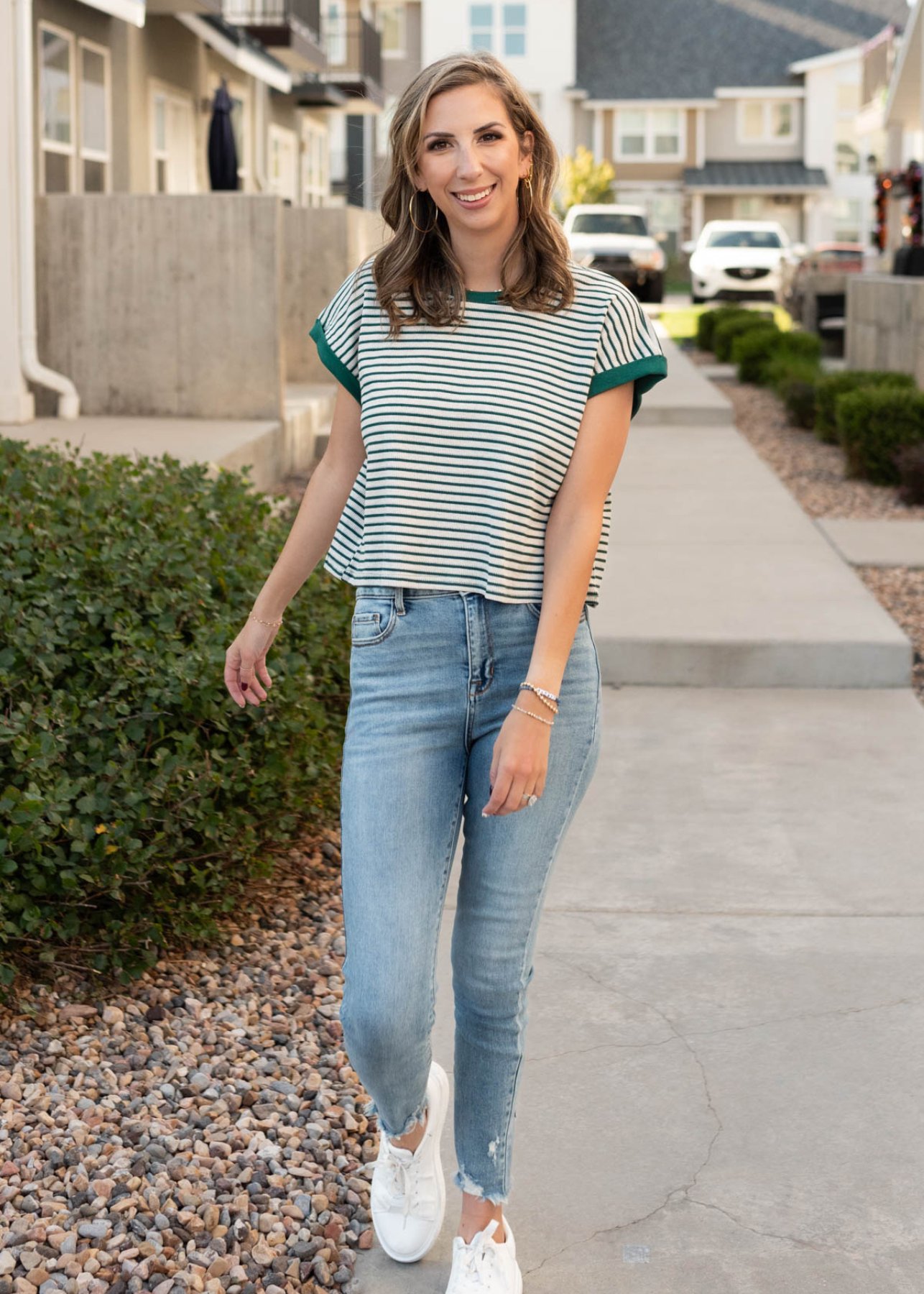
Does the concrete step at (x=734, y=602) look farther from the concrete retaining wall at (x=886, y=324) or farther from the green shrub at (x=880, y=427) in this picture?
the concrete retaining wall at (x=886, y=324)

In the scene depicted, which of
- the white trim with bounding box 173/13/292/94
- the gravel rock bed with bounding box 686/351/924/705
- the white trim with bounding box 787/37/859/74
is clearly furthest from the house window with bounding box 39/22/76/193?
the white trim with bounding box 787/37/859/74

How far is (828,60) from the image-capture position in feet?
157

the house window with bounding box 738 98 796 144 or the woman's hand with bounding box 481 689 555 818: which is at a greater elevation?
the house window with bounding box 738 98 796 144

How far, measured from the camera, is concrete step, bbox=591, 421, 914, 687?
6.09 m

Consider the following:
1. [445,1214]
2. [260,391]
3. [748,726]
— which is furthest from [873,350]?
[445,1214]

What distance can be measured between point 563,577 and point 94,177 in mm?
12361

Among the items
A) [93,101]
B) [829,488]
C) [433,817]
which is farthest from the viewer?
[93,101]

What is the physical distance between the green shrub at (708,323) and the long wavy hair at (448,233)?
65.5ft

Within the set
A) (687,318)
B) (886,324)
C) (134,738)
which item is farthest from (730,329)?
(134,738)

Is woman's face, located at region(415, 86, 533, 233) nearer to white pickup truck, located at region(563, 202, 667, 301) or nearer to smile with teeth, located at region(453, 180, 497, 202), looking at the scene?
smile with teeth, located at region(453, 180, 497, 202)

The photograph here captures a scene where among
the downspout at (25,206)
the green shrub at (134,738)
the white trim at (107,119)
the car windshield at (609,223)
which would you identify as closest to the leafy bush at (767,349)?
the white trim at (107,119)

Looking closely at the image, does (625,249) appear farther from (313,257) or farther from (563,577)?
(563,577)

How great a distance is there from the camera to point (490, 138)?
228 cm

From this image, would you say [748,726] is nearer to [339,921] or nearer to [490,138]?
[339,921]
